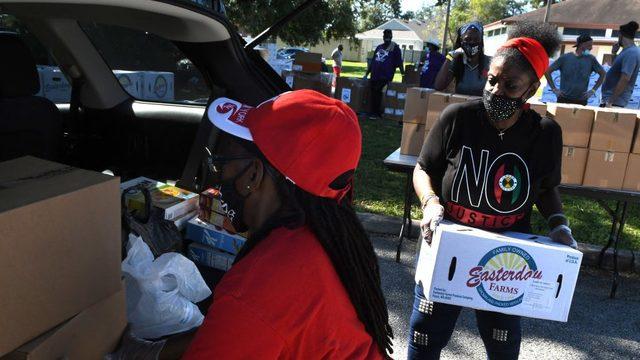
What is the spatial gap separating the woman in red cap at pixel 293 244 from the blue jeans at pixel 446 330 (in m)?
0.83

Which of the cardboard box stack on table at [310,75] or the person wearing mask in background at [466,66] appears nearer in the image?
the person wearing mask in background at [466,66]

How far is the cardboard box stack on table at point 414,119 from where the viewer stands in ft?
12.8

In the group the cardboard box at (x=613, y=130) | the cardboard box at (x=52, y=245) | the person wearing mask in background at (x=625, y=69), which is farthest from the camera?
the person wearing mask in background at (x=625, y=69)

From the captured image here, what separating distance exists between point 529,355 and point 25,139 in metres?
2.92

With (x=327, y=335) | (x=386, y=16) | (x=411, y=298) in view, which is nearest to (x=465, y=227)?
(x=327, y=335)

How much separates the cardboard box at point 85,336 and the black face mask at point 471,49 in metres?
4.25

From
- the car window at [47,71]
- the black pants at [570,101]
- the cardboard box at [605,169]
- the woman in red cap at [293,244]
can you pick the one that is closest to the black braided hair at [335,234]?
the woman in red cap at [293,244]

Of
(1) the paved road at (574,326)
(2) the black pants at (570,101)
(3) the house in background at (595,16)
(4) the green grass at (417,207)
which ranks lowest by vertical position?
(1) the paved road at (574,326)

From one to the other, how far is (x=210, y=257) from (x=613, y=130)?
283 cm

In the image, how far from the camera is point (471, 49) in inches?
192

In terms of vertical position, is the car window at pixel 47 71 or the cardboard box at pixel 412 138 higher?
the car window at pixel 47 71

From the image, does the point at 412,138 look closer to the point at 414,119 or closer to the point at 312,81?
the point at 414,119

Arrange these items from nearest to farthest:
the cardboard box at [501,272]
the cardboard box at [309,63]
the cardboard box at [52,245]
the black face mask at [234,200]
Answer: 1. the cardboard box at [52,245]
2. the black face mask at [234,200]
3. the cardboard box at [501,272]
4. the cardboard box at [309,63]

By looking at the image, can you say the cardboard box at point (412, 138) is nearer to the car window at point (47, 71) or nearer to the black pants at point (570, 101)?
the car window at point (47, 71)
